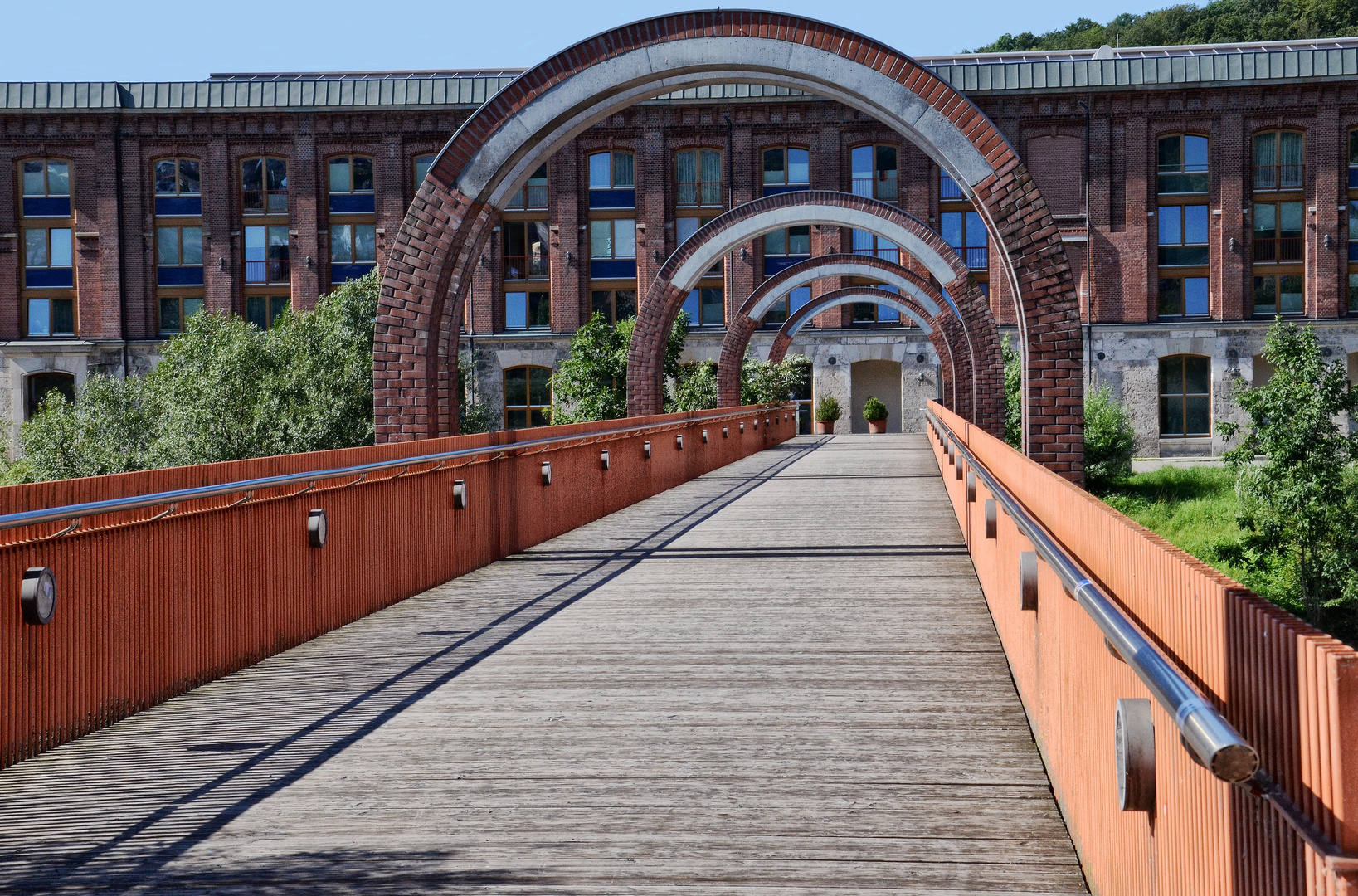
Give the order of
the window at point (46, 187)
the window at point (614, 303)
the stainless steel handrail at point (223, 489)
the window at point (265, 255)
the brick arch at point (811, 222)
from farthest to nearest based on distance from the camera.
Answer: the window at point (614, 303)
the window at point (265, 255)
the window at point (46, 187)
the brick arch at point (811, 222)
the stainless steel handrail at point (223, 489)

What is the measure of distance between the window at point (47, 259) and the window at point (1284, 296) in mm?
40989

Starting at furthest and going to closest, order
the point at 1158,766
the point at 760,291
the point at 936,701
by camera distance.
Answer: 1. the point at 760,291
2. the point at 936,701
3. the point at 1158,766

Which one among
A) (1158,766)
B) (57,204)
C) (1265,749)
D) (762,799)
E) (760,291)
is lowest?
(762,799)

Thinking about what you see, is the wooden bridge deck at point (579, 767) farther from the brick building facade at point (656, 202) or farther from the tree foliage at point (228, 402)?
the brick building facade at point (656, 202)

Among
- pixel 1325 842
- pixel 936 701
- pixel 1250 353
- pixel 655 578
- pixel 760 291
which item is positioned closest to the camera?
pixel 1325 842

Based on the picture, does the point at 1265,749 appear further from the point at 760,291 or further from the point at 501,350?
the point at 501,350

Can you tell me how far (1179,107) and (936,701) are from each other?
44.7 meters

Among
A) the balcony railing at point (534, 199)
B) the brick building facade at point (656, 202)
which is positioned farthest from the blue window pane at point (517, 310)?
the balcony railing at point (534, 199)

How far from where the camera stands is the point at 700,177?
48.0 meters

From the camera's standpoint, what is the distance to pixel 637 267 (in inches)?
1901

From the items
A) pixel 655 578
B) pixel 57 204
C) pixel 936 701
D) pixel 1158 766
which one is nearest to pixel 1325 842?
pixel 1158 766

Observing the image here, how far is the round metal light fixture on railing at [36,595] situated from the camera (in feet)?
16.5

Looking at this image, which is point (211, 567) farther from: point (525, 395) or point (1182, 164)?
point (1182, 164)

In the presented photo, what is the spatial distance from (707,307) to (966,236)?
9662mm
